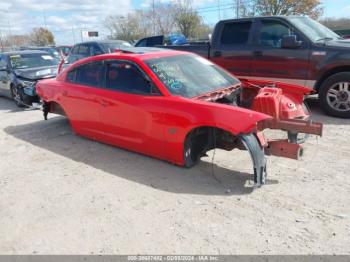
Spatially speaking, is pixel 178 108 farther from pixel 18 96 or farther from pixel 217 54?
pixel 18 96

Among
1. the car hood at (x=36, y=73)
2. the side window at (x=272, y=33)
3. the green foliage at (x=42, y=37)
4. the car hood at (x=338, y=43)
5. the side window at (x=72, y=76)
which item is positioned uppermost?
the green foliage at (x=42, y=37)

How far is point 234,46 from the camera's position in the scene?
7.32 meters

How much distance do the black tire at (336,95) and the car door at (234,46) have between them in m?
1.59

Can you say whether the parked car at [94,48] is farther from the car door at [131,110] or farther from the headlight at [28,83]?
the car door at [131,110]

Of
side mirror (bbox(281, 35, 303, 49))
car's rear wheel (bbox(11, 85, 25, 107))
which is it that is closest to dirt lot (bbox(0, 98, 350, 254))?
side mirror (bbox(281, 35, 303, 49))

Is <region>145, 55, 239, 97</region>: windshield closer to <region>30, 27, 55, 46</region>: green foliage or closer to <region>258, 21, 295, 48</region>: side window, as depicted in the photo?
<region>258, 21, 295, 48</region>: side window

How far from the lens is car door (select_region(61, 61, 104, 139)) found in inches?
200

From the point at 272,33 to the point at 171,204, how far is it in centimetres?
482

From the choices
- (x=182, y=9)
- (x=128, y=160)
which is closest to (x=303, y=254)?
(x=128, y=160)

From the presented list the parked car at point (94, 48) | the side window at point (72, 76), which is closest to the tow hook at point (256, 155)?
the side window at point (72, 76)

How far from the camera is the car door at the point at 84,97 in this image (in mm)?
5078

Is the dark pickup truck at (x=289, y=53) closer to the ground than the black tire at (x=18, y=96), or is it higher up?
higher up

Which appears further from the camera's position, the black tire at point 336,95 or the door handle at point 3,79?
the door handle at point 3,79

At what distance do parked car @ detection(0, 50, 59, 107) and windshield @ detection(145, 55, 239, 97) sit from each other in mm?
5340
